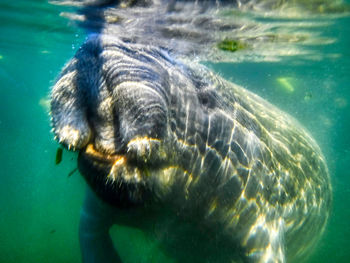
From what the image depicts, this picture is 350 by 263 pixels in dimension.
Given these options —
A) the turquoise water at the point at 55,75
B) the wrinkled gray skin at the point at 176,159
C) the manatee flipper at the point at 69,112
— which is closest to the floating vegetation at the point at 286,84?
the turquoise water at the point at 55,75

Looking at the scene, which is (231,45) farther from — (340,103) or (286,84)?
(340,103)

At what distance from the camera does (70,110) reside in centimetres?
223

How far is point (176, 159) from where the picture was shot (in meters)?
2.76

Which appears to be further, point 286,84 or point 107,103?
point 286,84

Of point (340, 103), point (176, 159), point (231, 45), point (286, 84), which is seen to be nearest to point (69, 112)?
point (176, 159)

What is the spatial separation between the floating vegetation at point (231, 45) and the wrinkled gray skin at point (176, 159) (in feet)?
22.6

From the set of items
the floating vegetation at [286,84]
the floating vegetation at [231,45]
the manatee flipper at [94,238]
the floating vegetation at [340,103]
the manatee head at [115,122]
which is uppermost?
the manatee head at [115,122]

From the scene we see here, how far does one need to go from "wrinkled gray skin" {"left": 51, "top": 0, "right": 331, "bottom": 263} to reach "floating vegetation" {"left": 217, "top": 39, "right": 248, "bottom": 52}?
6.88 m

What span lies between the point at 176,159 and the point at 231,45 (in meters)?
10.1

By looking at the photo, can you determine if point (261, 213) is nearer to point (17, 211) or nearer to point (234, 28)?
point (234, 28)

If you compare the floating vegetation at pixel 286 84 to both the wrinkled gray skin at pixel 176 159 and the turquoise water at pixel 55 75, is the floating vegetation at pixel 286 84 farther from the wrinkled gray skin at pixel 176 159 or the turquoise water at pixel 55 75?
the wrinkled gray skin at pixel 176 159

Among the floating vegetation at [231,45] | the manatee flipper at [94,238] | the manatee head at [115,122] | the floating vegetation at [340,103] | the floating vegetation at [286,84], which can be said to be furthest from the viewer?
the floating vegetation at [340,103]

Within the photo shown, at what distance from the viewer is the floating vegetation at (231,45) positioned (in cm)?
1103

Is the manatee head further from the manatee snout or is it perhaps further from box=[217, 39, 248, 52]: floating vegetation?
box=[217, 39, 248, 52]: floating vegetation
